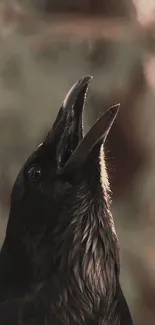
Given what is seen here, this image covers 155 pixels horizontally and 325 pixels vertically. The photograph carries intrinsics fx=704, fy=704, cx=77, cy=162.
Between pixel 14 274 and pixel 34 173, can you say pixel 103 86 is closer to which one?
pixel 34 173

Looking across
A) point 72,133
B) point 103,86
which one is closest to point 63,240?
point 72,133

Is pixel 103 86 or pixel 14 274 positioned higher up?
pixel 103 86

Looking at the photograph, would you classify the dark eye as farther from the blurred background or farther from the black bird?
the blurred background

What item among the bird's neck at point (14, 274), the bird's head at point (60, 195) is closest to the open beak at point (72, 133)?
the bird's head at point (60, 195)

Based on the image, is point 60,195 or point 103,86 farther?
point 103,86

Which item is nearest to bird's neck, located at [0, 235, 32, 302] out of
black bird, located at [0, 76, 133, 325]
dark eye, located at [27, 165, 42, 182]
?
black bird, located at [0, 76, 133, 325]

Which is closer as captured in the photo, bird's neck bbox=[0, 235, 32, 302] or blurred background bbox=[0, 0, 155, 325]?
bird's neck bbox=[0, 235, 32, 302]

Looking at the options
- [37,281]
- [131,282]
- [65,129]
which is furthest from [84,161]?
[131,282]
